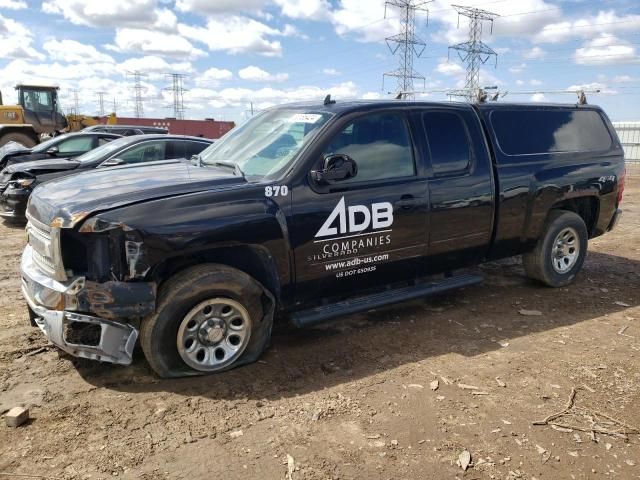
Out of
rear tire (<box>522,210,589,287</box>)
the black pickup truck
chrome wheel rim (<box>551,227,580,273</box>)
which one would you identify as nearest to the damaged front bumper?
the black pickup truck

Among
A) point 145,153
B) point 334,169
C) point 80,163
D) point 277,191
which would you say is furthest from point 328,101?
point 80,163

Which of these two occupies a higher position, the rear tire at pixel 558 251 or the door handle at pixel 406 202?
the door handle at pixel 406 202

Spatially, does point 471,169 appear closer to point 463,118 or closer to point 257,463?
point 463,118

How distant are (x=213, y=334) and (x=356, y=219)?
141 cm

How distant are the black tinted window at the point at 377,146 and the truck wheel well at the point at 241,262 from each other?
3.18ft

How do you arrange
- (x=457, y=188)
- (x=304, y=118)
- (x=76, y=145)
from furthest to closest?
1. (x=76, y=145)
2. (x=457, y=188)
3. (x=304, y=118)

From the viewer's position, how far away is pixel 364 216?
4.19 metres

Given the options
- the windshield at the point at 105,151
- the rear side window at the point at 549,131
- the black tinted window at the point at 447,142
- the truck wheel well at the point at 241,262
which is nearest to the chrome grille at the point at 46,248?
the truck wheel well at the point at 241,262

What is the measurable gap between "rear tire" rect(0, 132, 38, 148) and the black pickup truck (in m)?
17.4

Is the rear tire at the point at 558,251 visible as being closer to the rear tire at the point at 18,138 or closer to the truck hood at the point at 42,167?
the truck hood at the point at 42,167

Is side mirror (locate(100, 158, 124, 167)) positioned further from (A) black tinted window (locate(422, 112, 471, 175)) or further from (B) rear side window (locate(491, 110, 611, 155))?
(B) rear side window (locate(491, 110, 611, 155))

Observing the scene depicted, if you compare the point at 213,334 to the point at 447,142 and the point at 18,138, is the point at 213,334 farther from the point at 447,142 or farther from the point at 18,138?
the point at 18,138

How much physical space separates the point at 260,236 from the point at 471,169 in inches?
89.2

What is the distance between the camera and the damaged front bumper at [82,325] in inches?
132
